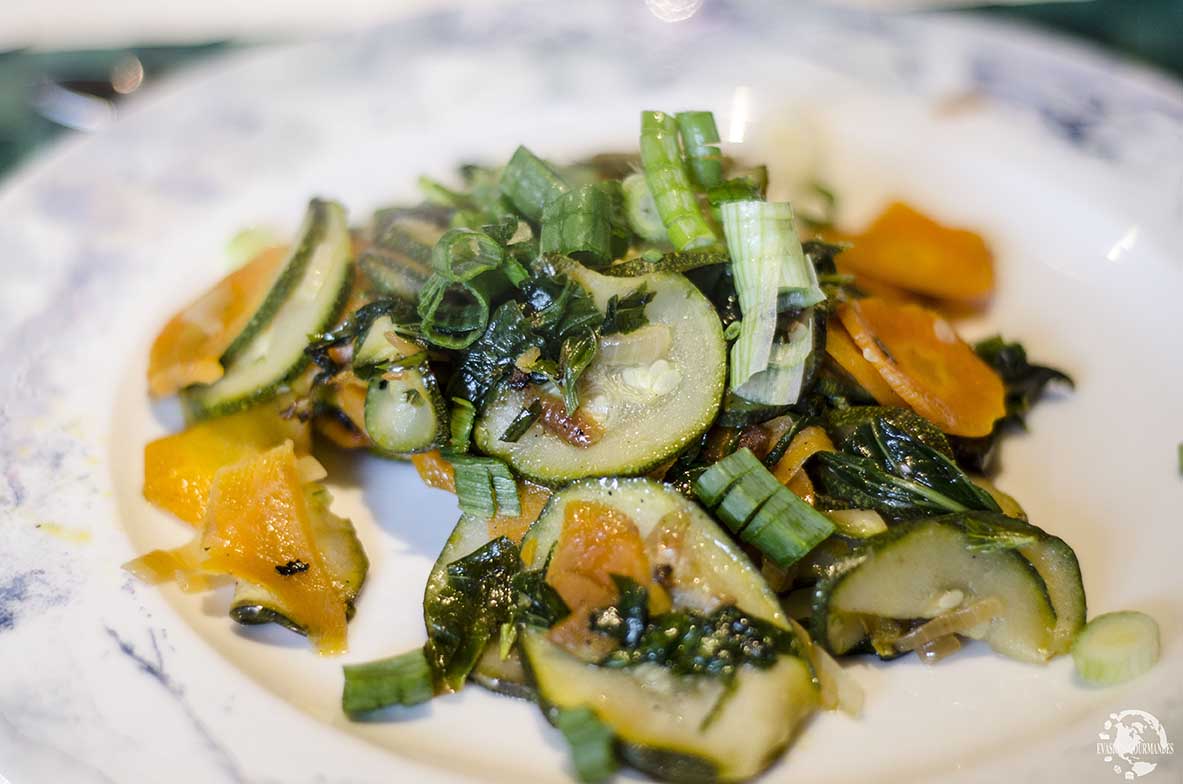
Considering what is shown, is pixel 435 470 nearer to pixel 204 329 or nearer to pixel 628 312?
pixel 628 312

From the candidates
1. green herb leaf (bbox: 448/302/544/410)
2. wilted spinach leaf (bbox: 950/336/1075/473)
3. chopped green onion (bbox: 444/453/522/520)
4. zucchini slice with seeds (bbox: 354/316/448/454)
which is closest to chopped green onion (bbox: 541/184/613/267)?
green herb leaf (bbox: 448/302/544/410)

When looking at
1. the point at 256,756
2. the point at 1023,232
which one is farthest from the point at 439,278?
the point at 1023,232

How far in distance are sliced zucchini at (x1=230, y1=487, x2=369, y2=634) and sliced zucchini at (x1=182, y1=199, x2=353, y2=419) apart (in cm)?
40

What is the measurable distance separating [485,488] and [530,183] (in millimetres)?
996

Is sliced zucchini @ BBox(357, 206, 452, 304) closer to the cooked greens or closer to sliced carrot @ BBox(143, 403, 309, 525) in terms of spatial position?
the cooked greens

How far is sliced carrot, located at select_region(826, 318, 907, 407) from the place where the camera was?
2.63 m

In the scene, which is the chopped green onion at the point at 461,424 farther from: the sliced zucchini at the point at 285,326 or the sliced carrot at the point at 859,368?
the sliced carrot at the point at 859,368

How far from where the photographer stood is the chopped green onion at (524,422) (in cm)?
248

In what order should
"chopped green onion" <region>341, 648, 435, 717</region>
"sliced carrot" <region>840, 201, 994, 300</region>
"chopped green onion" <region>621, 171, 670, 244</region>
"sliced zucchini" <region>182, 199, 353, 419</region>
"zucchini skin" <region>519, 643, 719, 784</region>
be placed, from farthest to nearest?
"sliced carrot" <region>840, 201, 994, 300</region>
"sliced zucchini" <region>182, 199, 353, 419</region>
"chopped green onion" <region>621, 171, 670, 244</region>
"chopped green onion" <region>341, 648, 435, 717</region>
"zucchini skin" <region>519, 643, 719, 784</region>

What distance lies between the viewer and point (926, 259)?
10.7ft

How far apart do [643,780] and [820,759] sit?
1.35ft

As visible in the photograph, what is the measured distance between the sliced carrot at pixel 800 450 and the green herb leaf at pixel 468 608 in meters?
0.76

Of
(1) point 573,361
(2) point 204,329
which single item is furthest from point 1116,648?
(2) point 204,329

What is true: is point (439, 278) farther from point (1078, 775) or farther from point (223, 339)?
point (1078, 775)
